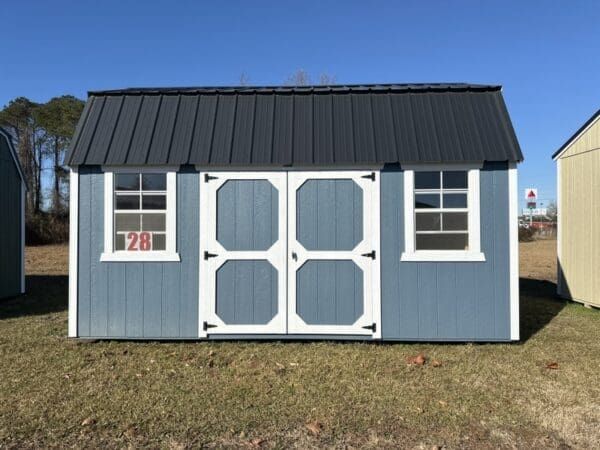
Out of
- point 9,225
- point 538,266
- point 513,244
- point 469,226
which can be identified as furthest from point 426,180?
point 538,266

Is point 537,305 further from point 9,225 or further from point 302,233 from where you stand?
point 9,225

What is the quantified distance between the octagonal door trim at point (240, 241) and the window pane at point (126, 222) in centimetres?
90

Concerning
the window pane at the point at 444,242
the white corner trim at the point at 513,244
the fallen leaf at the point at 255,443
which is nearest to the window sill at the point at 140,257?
the fallen leaf at the point at 255,443

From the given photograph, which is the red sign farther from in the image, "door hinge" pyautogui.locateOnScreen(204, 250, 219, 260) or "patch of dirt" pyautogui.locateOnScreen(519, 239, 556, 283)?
"patch of dirt" pyautogui.locateOnScreen(519, 239, 556, 283)

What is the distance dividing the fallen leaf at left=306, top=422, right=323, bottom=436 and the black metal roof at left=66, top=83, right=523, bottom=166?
11.0 ft

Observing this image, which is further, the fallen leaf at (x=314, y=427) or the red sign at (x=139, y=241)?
the red sign at (x=139, y=241)

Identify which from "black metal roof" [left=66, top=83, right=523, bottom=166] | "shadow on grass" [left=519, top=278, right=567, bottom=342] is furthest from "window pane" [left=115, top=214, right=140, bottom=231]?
"shadow on grass" [left=519, top=278, right=567, bottom=342]

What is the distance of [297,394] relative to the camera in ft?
14.3

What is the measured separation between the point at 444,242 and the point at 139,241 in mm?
4064

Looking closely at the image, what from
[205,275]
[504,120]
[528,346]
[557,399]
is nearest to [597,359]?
[528,346]

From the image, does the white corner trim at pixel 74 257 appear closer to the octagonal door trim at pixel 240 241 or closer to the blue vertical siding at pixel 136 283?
the blue vertical siding at pixel 136 283

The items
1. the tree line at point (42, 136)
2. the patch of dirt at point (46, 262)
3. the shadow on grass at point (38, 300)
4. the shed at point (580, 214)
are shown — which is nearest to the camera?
the shadow on grass at point (38, 300)

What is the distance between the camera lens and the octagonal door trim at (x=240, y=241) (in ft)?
19.9

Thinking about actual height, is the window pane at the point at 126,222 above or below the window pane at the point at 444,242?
above
